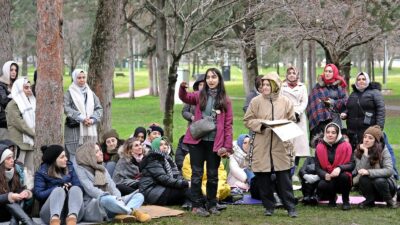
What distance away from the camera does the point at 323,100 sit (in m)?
10.0

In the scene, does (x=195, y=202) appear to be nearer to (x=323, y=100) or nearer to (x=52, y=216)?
(x=52, y=216)

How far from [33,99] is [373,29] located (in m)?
11.5

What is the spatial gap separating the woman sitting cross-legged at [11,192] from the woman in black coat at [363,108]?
4.75 m

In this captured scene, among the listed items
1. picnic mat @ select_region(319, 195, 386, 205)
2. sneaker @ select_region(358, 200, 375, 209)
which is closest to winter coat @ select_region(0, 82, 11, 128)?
picnic mat @ select_region(319, 195, 386, 205)

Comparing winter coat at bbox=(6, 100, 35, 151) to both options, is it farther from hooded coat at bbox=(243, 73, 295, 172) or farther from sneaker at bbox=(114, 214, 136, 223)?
hooded coat at bbox=(243, 73, 295, 172)

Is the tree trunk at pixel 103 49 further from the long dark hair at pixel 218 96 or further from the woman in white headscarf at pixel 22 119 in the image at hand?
the long dark hair at pixel 218 96

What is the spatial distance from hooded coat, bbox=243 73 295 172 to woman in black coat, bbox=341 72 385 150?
6.45ft

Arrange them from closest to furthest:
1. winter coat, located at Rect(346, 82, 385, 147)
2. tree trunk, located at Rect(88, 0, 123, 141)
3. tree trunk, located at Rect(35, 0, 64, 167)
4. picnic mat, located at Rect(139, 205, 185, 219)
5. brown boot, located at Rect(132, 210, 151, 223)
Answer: brown boot, located at Rect(132, 210, 151, 223) < picnic mat, located at Rect(139, 205, 185, 219) < tree trunk, located at Rect(35, 0, 64, 167) < winter coat, located at Rect(346, 82, 385, 147) < tree trunk, located at Rect(88, 0, 123, 141)

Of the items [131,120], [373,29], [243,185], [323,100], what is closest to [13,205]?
[243,185]

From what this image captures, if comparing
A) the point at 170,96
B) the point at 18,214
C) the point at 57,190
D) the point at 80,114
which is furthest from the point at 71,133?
the point at 170,96

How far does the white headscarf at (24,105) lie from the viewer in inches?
351

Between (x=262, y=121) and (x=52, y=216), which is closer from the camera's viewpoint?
(x=52, y=216)

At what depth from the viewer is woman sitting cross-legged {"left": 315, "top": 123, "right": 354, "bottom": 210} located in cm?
858

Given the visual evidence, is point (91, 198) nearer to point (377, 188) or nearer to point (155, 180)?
point (155, 180)
